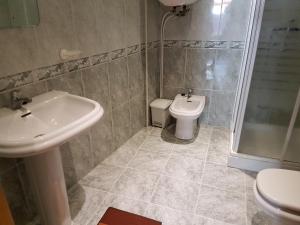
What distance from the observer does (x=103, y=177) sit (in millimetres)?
1881

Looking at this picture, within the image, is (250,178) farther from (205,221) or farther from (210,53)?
(210,53)

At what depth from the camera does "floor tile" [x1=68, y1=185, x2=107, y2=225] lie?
151 centimetres

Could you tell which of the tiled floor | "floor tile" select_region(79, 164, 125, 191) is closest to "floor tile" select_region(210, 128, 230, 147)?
the tiled floor

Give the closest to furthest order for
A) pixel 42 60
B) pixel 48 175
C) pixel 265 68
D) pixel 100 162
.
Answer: pixel 48 175
pixel 42 60
pixel 265 68
pixel 100 162

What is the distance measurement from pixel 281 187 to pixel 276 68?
1068 mm

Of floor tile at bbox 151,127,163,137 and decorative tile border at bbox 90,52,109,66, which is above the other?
decorative tile border at bbox 90,52,109,66

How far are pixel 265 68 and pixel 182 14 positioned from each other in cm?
106

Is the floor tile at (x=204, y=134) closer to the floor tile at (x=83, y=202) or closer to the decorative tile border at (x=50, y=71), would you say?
the floor tile at (x=83, y=202)

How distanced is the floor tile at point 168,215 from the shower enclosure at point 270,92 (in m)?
0.75

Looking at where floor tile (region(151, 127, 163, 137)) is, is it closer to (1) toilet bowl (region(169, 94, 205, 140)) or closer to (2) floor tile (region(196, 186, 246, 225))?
(1) toilet bowl (region(169, 94, 205, 140))

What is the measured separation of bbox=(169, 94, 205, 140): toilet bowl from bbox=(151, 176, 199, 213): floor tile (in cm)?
68

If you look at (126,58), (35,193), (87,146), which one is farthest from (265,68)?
(35,193)

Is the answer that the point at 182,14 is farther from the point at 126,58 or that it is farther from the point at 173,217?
the point at 173,217

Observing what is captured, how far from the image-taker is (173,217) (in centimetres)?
151
